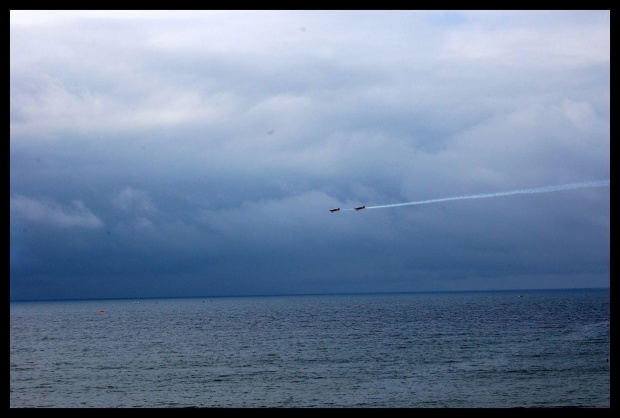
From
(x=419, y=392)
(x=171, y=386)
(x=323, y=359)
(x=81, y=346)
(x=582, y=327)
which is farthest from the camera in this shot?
(x=582, y=327)

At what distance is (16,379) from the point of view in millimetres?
66438

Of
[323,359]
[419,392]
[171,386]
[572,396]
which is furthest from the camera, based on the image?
[323,359]

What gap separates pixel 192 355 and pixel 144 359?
6.30 m

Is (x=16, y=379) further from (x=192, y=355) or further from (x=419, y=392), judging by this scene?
(x=419, y=392)

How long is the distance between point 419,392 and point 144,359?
41.5m

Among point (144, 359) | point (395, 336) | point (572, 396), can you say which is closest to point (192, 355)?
point (144, 359)

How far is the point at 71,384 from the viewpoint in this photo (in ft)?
209
